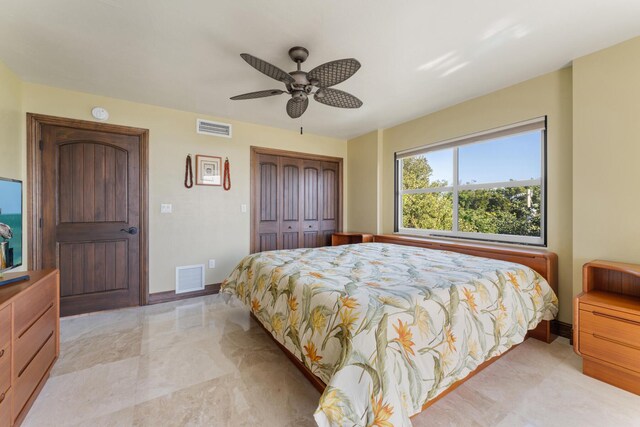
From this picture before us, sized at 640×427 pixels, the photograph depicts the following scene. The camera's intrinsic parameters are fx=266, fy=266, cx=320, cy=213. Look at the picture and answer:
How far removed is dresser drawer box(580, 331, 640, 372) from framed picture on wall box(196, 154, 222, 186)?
13.2 ft

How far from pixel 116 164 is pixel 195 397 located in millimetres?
2795

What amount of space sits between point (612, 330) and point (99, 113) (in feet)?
16.3

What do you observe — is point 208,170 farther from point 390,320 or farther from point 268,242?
point 390,320

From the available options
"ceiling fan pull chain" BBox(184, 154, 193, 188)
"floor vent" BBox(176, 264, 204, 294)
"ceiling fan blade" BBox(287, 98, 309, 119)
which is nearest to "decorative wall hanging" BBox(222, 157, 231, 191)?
"ceiling fan pull chain" BBox(184, 154, 193, 188)

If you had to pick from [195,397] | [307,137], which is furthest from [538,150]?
[195,397]

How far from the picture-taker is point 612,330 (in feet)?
5.84

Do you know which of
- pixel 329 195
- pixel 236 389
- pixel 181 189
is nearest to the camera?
pixel 236 389

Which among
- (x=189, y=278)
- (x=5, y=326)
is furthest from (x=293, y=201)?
(x=5, y=326)

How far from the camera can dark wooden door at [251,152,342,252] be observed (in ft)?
13.5

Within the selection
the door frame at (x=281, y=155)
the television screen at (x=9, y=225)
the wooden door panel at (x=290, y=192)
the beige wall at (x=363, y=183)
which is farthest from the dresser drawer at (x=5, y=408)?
the beige wall at (x=363, y=183)

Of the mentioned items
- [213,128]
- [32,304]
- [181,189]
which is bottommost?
[32,304]

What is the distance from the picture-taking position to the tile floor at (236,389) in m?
1.48

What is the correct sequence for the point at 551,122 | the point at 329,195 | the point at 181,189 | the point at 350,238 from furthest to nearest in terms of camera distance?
1. the point at 329,195
2. the point at 350,238
3. the point at 181,189
4. the point at 551,122

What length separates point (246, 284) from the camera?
2.43 metres
